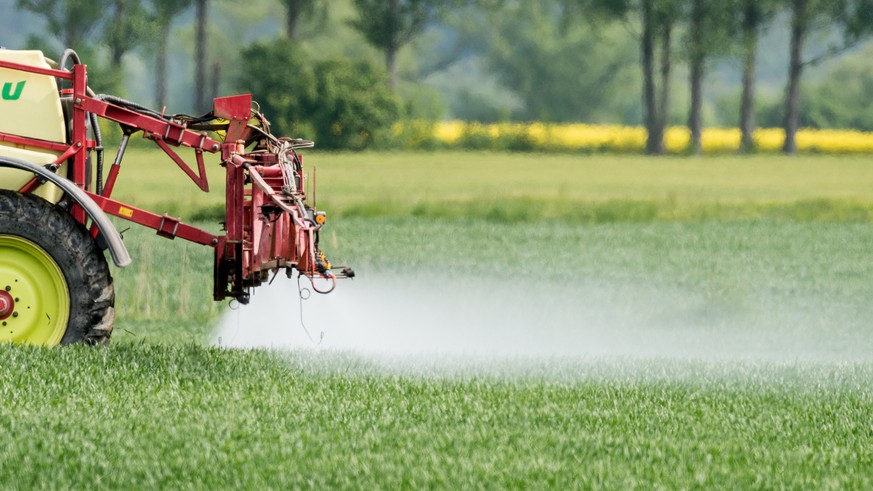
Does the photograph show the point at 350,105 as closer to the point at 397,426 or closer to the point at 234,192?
the point at 234,192

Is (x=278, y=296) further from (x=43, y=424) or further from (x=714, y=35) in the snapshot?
(x=714, y=35)

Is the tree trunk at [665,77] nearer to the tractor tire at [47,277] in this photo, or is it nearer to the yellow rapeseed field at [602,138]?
the yellow rapeseed field at [602,138]

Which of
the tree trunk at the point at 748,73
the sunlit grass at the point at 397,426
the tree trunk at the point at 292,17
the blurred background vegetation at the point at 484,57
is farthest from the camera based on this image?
the tree trunk at the point at 748,73

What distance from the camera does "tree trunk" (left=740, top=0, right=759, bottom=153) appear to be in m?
53.9

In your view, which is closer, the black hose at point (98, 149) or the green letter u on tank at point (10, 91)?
the green letter u on tank at point (10, 91)

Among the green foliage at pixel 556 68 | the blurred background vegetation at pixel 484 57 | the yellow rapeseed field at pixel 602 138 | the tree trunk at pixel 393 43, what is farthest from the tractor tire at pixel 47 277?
the green foliage at pixel 556 68

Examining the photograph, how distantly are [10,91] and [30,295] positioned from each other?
149 cm

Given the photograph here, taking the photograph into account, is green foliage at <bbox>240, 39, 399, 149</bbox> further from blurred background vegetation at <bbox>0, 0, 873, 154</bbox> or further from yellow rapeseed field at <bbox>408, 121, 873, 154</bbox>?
yellow rapeseed field at <bbox>408, 121, 873, 154</bbox>

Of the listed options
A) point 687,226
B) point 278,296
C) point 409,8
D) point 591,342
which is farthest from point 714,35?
point 278,296

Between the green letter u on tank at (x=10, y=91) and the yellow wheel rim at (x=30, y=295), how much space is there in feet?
3.38

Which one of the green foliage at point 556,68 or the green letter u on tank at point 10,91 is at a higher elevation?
the green foliage at point 556,68

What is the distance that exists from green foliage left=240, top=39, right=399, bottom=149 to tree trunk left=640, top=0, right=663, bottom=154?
35.8 ft

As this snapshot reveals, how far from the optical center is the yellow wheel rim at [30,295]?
402 inches

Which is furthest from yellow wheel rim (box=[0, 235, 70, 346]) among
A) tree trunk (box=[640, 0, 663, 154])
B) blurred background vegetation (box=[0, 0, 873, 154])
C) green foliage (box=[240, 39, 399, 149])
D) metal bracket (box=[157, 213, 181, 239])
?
tree trunk (box=[640, 0, 663, 154])
